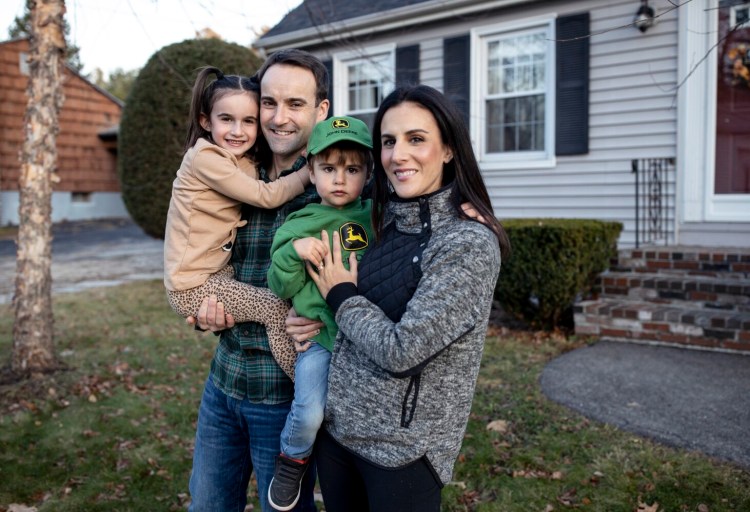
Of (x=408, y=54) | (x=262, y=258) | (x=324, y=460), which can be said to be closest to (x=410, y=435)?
(x=324, y=460)

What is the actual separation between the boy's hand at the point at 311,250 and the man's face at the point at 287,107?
0.44 metres

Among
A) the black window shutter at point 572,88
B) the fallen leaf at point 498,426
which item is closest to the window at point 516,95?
the black window shutter at point 572,88

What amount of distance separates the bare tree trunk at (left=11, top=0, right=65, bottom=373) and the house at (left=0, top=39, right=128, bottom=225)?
18.1 metres

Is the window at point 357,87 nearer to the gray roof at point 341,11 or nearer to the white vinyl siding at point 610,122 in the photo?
the gray roof at point 341,11

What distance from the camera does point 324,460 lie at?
6.10 ft

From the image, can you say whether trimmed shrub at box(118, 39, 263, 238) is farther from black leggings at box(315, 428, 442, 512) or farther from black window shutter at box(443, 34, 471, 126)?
black leggings at box(315, 428, 442, 512)

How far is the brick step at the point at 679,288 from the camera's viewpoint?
6043mm

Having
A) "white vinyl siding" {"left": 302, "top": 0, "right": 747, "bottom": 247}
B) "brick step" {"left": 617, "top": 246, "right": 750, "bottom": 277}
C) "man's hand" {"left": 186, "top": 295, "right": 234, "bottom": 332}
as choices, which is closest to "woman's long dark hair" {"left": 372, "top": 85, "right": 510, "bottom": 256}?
"man's hand" {"left": 186, "top": 295, "right": 234, "bottom": 332}

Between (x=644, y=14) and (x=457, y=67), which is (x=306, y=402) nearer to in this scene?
(x=644, y=14)

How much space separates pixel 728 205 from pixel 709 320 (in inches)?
89.4

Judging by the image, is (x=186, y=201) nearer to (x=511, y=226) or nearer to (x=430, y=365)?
(x=430, y=365)

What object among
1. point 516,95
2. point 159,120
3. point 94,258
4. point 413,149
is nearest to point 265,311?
point 413,149

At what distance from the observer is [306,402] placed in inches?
72.0

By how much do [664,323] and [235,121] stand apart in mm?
5000
